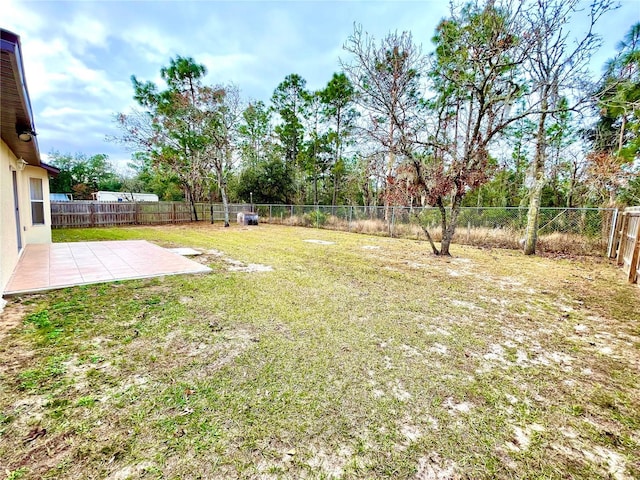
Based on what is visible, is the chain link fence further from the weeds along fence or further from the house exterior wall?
the house exterior wall

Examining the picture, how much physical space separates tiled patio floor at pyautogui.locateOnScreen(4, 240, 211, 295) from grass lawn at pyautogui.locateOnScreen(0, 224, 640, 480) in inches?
22.7

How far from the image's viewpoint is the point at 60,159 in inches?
1176

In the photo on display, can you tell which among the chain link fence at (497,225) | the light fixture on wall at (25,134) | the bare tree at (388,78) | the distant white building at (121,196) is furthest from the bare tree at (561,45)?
the distant white building at (121,196)

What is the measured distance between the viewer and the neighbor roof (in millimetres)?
2067

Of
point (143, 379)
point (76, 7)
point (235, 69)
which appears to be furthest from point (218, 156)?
point (143, 379)

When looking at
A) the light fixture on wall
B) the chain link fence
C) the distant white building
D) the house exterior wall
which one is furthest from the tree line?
the distant white building

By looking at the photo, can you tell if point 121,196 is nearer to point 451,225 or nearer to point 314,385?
point 451,225

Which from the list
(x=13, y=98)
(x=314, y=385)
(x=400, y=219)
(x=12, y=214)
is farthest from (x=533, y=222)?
(x=12, y=214)

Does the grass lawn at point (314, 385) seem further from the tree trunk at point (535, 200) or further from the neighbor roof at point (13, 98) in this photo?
the tree trunk at point (535, 200)

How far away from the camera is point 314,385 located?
2.02m

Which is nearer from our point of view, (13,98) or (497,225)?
(13,98)

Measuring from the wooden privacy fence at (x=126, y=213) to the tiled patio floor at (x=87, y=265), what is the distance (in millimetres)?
7928

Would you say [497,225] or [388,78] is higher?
[388,78]

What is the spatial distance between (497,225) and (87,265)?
1164cm
